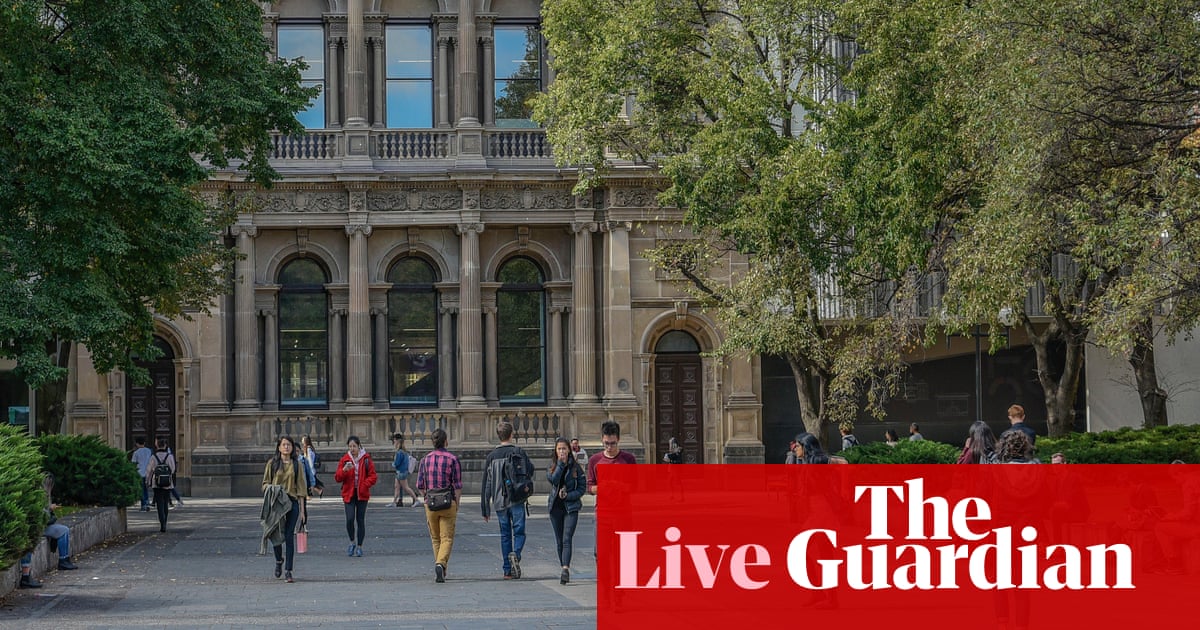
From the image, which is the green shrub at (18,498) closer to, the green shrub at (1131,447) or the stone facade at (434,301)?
the green shrub at (1131,447)

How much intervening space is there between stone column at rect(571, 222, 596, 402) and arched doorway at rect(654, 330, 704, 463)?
177 centimetres

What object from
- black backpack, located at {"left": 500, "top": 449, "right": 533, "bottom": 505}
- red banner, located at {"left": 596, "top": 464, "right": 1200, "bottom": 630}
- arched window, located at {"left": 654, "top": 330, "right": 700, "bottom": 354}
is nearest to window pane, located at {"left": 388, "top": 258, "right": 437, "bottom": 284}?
arched window, located at {"left": 654, "top": 330, "right": 700, "bottom": 354}

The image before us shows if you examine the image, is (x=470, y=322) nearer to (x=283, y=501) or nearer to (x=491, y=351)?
(x=491, y=351)

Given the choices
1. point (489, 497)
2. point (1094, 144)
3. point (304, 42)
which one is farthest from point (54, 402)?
point (1094, 144)

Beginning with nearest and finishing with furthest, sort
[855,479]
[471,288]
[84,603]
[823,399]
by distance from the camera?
[855,479], [84,603], [823,399], [471,288]

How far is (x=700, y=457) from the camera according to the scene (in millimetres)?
40844

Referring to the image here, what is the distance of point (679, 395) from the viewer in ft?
135

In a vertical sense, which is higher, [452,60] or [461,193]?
[452,60]

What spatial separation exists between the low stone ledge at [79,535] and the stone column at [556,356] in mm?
15281

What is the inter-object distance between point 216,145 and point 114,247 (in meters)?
2.74

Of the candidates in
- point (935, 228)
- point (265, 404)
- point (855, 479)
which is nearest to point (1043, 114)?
point (855, 479)

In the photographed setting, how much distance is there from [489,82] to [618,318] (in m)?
6.93

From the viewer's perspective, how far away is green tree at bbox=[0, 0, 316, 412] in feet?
72.0

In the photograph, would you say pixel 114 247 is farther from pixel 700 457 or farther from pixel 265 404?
pixel 700 457
